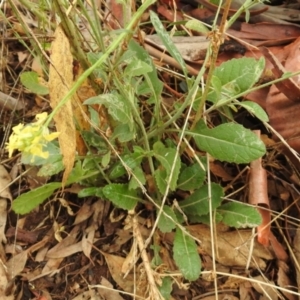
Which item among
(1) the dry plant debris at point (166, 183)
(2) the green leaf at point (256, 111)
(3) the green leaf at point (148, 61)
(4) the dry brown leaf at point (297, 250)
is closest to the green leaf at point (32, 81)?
(1) the dry plant debris at point (166, 183)

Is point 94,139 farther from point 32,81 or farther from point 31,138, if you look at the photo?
point 31,138

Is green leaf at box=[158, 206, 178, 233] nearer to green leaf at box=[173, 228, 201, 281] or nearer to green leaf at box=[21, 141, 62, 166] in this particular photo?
green leaf at box=[173, 228, 201, 281]

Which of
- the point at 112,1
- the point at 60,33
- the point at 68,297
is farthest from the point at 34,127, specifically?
the point at 112,1

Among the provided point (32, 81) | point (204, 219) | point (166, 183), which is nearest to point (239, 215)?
point (204, 219)

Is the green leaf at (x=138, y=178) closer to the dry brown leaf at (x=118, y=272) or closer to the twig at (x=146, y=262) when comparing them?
the twig at (x=146, y=262)

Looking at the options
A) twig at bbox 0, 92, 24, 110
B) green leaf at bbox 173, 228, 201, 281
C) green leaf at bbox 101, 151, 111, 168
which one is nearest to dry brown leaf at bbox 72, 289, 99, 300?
green leaf at bbox 173, 228, 201, 281
